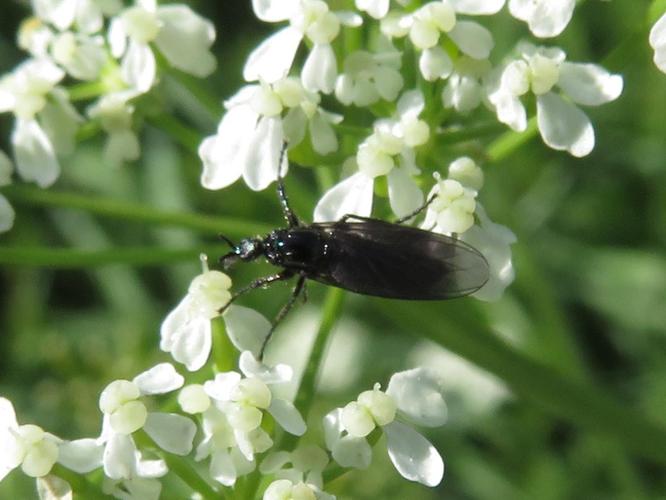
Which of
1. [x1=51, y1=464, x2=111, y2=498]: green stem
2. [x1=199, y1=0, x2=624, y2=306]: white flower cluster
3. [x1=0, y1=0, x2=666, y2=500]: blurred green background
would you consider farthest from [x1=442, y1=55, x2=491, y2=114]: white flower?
[x1=0, y1=0, x2=666, y2=500]: blurred green background

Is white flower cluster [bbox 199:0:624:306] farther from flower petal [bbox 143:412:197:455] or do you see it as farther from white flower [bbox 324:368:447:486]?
flower petal [bbox 143:412:197:455]

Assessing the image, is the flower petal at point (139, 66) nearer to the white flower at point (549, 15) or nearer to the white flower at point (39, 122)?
the white flower at point (39, 122)

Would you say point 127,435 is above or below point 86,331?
above

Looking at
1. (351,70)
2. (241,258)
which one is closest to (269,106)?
(351,70)

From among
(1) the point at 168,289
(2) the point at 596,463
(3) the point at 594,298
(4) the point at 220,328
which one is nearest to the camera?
(4) the point at 220,328

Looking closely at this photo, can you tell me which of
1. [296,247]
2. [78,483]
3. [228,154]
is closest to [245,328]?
[296,247]

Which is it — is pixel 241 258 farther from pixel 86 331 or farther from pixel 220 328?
pixel 86 331
